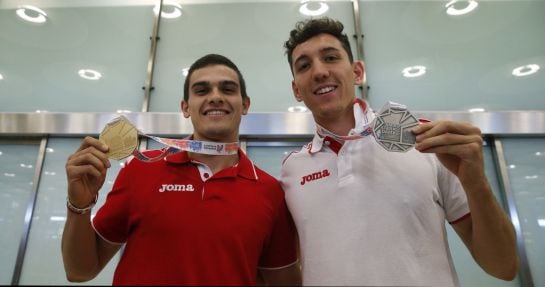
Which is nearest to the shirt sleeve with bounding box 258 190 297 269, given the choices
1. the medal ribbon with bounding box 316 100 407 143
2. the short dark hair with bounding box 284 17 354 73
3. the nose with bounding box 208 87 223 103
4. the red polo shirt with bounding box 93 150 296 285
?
the red polo shirt with bounding box 93 150 296 285

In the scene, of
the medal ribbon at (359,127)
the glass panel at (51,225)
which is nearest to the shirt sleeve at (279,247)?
the medal ribbon at (359,127)

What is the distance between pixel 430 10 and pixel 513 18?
0.81m

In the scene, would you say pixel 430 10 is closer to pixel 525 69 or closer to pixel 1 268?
pixel 525 69

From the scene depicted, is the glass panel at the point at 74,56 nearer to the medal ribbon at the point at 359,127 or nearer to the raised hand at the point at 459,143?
the medal ribbon at the point at 359,127

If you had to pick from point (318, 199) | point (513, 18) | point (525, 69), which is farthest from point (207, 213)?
point (513, 18)

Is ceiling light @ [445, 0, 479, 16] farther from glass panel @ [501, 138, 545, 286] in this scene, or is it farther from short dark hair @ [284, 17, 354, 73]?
short dark hair @ [284, 17, 354, 73]

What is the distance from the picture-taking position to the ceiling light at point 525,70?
3275 mm

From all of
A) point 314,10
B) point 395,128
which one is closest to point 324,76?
point 395,128

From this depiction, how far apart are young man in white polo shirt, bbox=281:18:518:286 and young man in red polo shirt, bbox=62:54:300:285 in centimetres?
18

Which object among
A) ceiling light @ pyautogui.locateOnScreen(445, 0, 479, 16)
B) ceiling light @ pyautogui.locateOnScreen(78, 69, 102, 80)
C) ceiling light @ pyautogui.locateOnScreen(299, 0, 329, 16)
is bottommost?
ceiling light @ pyautogui.locateOnScreen(78, 69, 102, 80)

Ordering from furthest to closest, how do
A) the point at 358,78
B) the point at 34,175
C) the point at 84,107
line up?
1. the point at 84,107
2. the point at 34,175
3. the point at 358,78

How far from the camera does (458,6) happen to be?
3627 mm

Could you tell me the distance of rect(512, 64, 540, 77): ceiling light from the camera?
10.7ft

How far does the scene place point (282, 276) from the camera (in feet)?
4.64
